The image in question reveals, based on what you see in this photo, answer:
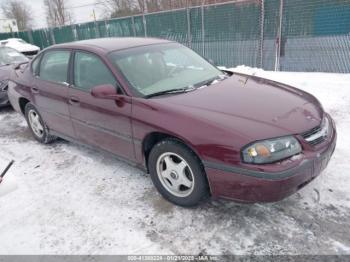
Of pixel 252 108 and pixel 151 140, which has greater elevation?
pixel 252 108

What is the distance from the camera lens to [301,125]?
2697 millimetres

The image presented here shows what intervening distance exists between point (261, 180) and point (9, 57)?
803cm

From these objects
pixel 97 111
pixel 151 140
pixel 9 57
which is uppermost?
pixel 9 57

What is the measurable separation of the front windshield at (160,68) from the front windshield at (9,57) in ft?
18.5

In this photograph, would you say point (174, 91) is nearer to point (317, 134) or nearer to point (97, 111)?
point (97, 111)

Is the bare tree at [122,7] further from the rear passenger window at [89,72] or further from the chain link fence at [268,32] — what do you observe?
the rear passenger window at [89,72]

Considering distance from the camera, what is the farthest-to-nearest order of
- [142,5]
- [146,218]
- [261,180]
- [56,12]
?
1. [56,12]
2. [142,5]
3. [146,218]
4. [261,180]

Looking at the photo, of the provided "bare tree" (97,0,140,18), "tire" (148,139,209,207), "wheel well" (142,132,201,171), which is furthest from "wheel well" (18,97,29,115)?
"bare tree" (97,0,140,18)

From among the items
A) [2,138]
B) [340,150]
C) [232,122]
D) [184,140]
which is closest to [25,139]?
[2,138]

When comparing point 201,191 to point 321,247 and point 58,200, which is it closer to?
point 321,247

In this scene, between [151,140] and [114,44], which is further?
[114,44]

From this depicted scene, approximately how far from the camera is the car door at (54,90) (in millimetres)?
4062

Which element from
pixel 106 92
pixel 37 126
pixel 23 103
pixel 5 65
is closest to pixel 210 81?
pixel 106 92

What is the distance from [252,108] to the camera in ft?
9.36
